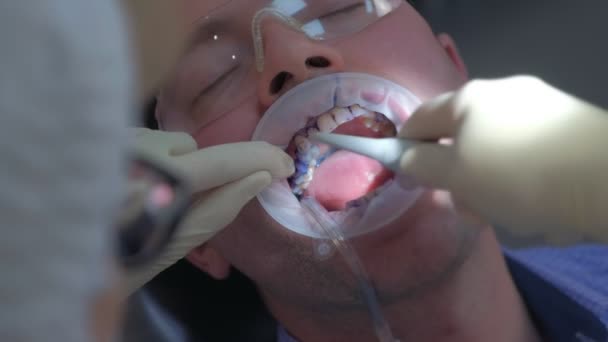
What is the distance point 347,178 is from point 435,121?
0.27 meters

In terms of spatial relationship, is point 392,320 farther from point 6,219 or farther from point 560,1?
point 560,1

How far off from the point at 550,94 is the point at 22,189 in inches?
22.3

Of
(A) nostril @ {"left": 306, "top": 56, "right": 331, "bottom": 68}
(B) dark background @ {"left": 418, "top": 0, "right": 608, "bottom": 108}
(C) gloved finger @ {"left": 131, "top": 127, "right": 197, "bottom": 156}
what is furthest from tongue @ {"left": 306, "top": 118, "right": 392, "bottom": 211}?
(B) dark background @ {"left": 418, "top": 0, "right": 608, "bottom": 108}

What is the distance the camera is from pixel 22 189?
30cm

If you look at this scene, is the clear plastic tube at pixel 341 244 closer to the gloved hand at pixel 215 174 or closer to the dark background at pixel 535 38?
the gloved hand at pixel 215 174

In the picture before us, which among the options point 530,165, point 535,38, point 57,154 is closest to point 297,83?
point 530,165

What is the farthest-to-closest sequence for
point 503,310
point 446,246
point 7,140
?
point 503,310
point 446,246
point 7,140

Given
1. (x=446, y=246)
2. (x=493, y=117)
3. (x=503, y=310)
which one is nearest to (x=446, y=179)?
(x=493, y=117)

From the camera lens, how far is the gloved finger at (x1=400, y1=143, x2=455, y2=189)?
2.03 feet

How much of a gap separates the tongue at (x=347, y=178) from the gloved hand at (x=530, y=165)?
27cm

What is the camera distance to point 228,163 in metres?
0.73

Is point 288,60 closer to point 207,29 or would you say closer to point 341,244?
point 207,29

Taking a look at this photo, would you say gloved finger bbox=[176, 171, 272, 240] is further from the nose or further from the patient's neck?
the patient's neck

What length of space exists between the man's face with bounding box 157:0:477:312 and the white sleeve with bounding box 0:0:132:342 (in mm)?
511
